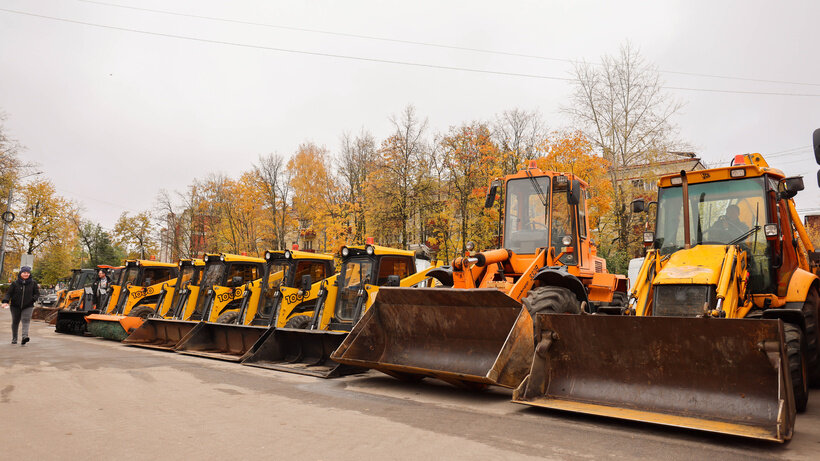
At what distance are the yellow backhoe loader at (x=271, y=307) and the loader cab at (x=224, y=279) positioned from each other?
1.04 meters

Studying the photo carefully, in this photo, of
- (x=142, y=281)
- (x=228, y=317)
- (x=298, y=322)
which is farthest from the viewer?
(x=142, y=281)

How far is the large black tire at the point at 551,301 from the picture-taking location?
7148 millimetres

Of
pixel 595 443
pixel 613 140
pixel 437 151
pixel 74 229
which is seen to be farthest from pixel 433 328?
pixel 74 229

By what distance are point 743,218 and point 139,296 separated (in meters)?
15.6

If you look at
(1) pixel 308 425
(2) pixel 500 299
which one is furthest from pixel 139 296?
(2) pixel 500 299

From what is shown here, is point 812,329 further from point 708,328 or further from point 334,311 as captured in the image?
point 334,311

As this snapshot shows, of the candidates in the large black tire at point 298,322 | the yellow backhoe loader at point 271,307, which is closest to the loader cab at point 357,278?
the large black tire at point 298,322

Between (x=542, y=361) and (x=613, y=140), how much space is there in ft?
75.8

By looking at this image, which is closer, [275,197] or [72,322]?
[72,322]

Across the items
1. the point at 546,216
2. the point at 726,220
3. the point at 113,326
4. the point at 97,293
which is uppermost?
the point at 546,216

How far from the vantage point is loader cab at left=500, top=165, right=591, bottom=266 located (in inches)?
343

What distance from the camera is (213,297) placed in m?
13.9

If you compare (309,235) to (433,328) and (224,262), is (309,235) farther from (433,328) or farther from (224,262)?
(433,328)

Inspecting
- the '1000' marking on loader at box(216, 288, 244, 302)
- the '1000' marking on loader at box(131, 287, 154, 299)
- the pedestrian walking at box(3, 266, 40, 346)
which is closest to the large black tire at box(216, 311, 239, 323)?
the '1000' marking on loader at box(216, 288, 244, 302)
